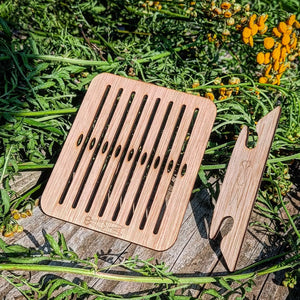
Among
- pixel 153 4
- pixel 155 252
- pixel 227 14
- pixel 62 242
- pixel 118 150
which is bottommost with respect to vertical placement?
pixel 155 252

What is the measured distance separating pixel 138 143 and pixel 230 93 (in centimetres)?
51

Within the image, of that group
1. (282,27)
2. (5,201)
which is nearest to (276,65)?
(282,27)

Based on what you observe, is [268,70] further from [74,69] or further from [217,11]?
[74,69]

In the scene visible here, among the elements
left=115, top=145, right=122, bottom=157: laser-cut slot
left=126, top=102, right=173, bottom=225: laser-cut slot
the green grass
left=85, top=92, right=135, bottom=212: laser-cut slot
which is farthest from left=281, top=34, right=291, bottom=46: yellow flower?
left=115, top=145, right=122, bottom=157: laser-cut slot

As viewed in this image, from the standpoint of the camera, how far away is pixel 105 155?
51.5 inches

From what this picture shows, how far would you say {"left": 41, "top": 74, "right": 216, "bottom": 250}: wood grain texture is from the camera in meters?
1.23

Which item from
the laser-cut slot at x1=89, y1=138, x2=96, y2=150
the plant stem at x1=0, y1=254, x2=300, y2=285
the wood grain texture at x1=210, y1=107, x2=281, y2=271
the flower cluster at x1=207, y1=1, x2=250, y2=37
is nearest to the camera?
the plant stem at x1=0, y1=254, x2=300, y2=285

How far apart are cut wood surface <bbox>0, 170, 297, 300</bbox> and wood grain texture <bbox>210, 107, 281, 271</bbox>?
0.45 feet

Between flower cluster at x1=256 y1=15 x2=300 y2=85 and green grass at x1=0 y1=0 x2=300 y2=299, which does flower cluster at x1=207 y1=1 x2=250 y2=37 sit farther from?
flower cluster at x1=256 y1=15 x2=300 y2=85

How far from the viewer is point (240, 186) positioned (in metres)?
1.29

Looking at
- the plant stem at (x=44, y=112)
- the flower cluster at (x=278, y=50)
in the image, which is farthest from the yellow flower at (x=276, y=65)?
the plant stem at (x=44, y=112)

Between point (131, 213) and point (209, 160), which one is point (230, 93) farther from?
point (131, 213)

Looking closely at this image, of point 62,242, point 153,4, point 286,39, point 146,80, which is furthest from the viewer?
point 153,4

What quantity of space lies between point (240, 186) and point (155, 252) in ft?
1.35
